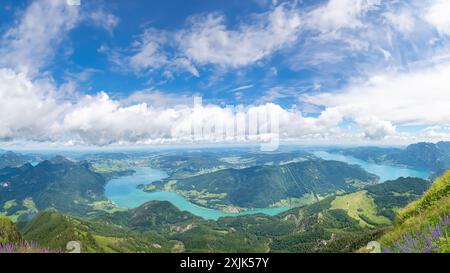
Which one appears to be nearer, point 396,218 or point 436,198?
point 436,198

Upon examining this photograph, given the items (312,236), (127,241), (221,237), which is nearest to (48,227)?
(127,241)
